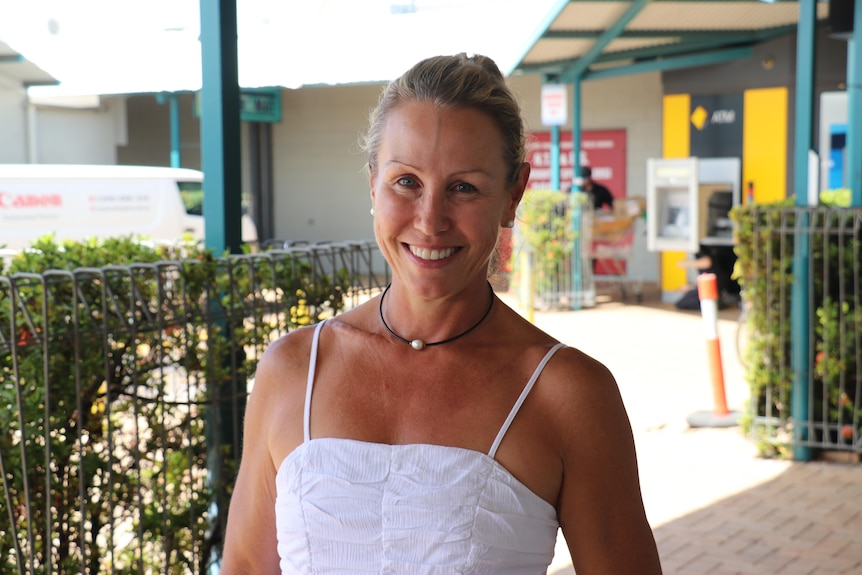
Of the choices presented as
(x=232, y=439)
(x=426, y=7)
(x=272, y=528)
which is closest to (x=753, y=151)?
(x=426, y=7)

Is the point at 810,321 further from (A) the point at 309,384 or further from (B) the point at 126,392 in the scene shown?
(A) the point at 309,384

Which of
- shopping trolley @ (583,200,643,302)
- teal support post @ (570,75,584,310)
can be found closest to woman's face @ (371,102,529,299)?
teal support post @ (570,75,584,310)

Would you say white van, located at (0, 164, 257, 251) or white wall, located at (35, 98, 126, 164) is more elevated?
white wall, located at (35, 98, 126, 164)

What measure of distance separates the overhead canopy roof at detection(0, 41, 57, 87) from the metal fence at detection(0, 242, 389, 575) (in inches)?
649

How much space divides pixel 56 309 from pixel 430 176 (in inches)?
73.9

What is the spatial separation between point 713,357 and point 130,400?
5269 mm

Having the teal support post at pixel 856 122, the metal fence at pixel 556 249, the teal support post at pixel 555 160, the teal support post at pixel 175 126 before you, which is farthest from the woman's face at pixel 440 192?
the teal support post at pixel 175 126

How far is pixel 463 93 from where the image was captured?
174 cm

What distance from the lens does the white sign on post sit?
15.0 metres

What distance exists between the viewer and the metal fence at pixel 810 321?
685 centimetres

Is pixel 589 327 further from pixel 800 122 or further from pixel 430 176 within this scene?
pixel 430 176

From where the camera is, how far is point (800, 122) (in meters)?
7.10

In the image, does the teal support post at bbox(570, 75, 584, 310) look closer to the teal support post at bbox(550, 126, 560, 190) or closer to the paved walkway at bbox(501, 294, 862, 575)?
the teal support post at bbox(550, 126, 560, 190)

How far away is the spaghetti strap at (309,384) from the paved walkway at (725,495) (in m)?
3.46
